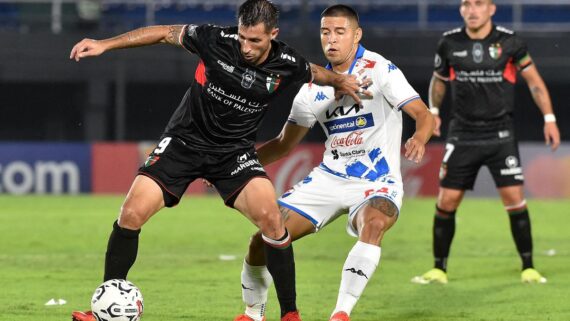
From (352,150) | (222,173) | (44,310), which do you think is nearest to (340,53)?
(352,150)

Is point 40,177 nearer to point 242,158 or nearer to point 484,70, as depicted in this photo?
point 484,70

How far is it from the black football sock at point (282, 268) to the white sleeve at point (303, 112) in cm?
98

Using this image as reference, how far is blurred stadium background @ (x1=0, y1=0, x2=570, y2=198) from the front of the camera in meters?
19.9

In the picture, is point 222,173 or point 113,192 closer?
point 222,173

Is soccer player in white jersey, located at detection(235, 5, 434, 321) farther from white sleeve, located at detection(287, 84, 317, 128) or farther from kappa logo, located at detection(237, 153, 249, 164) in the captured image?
kappa logo, located at detection(237, 153, 249, 164)

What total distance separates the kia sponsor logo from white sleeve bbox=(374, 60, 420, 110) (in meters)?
13.8

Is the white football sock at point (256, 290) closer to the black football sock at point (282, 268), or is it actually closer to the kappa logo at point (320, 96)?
the black football sock at point (282, 268)

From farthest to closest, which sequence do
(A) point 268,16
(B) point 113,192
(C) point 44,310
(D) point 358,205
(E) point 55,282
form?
(B) point 113,192, (E) point 55,282, (C) point 44,310, (D) point 358,205, (A) point 268,16

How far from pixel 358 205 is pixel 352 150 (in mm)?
399

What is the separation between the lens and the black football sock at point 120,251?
21.1 ft

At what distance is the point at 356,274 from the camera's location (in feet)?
21.2

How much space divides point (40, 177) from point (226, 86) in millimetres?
14076

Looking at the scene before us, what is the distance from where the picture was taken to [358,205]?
6902 mm

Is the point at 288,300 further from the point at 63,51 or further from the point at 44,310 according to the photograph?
the point at 63,51
